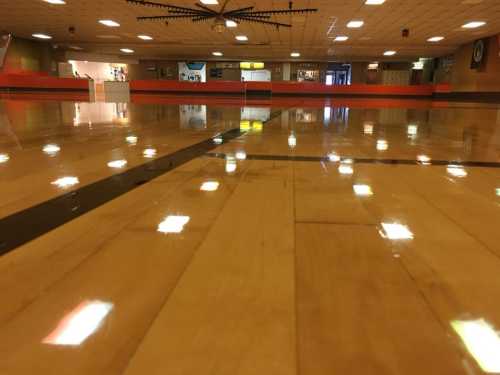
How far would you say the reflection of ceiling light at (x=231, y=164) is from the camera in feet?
7.07

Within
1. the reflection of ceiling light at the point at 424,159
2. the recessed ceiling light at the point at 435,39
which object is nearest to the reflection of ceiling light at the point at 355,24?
the recessed ceiling light at the point at 435,39

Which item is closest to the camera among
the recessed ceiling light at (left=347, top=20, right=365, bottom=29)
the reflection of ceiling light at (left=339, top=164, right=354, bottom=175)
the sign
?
the reflection of ceiling light at (left=339, top=164, right=354, bottom=175)

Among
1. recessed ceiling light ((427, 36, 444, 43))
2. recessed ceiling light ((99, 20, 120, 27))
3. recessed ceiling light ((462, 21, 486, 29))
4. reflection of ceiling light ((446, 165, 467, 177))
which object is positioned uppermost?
recessed ceiling light ((427, 36, 444, 43))

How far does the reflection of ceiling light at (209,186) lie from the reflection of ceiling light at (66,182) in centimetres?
63

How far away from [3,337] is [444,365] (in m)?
0.77

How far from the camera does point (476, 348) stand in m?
0.66

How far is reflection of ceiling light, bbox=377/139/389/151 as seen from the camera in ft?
10.4

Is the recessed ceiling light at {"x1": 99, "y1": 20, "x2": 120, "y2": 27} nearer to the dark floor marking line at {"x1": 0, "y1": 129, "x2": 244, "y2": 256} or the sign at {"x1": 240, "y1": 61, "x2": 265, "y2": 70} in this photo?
the sign at {"x1": 240, "y1": 61, "x2": 265, "y2": 70}

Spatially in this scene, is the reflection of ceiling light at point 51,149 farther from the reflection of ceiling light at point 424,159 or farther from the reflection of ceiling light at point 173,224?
the reflection of ceiling light at point 424,159

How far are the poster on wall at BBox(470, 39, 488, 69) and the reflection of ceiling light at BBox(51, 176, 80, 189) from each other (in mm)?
19551

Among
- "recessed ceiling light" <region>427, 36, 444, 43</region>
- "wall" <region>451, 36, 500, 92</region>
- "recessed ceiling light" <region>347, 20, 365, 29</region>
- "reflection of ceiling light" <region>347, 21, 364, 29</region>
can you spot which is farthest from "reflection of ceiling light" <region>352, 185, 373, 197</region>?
"wall" <region>451, 36, 500, 92</region>

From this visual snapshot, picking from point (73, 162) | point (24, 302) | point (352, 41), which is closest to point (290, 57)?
point (352, 41)

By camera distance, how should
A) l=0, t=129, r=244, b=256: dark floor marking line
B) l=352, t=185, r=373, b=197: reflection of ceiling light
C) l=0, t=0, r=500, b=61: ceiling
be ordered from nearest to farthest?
l=0, t=129, r=244, b=256: dark floor marking line, l=352, t=185, r=373, b=197: reflection of ceiling light, l=0, t=0, r=500, b=61: ceiling

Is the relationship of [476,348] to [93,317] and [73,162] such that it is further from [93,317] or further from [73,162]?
[73,162]
